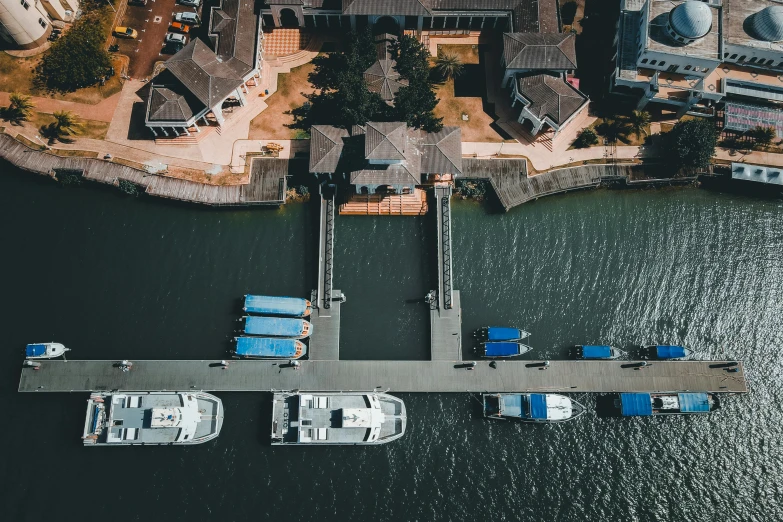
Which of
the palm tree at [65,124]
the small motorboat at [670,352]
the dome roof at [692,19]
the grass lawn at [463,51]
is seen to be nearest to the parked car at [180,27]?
the palm tree at [65,124]

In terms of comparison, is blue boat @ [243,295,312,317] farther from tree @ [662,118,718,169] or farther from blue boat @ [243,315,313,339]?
tree @ [662,118,718,169]

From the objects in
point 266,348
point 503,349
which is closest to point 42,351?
point 266,348

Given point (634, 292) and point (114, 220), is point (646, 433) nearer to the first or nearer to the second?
point (634, 292)

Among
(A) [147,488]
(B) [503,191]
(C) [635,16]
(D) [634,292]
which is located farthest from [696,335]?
(A) [147,488]

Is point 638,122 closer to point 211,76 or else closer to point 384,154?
point 384,154

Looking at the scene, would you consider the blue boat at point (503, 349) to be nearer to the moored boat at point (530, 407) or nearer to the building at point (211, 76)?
the moored boat at point (530, 407)
